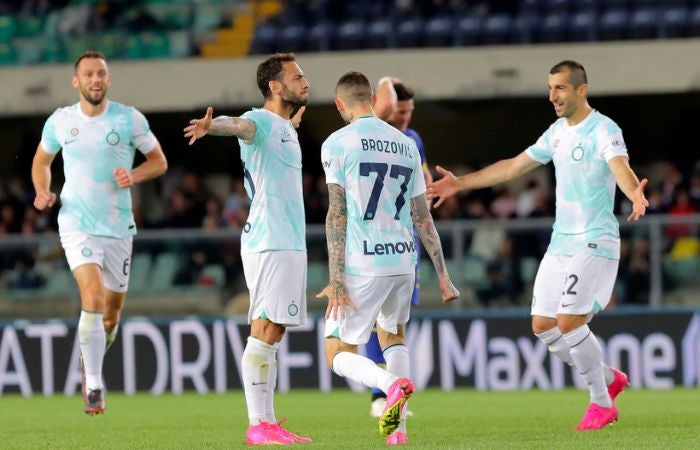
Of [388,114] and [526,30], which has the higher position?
[526,30]

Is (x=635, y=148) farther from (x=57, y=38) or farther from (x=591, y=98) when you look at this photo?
(x=57, y=38)

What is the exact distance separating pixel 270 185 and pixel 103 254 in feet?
6.07

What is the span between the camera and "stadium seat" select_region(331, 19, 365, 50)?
19641mm

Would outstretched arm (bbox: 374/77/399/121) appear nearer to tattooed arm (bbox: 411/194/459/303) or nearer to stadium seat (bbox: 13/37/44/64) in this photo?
tattooed arm (bbox: 411/194/459/303)

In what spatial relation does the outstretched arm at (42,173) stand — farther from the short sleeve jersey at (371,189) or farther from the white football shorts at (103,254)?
the short sleeve jersey at (371,189)

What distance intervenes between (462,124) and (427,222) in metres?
15.1

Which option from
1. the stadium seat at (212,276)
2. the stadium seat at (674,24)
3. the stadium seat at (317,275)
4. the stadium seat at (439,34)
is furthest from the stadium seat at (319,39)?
the stadium seat at (317,275)

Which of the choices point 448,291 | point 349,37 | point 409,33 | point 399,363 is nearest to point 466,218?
point 409,33

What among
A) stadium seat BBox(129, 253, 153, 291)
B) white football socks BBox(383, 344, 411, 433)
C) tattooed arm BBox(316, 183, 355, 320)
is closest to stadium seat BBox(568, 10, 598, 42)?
stadium seat BBox(129, 253, 153, 291)

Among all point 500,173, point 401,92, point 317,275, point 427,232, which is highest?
point 401,92

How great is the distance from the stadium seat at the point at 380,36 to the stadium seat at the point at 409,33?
10 cm

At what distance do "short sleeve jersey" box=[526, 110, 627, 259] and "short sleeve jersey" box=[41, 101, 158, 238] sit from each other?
2.79 meters

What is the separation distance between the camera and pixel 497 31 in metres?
19.0

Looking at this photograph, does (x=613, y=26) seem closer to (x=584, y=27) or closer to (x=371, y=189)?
(x=584, y=27)
